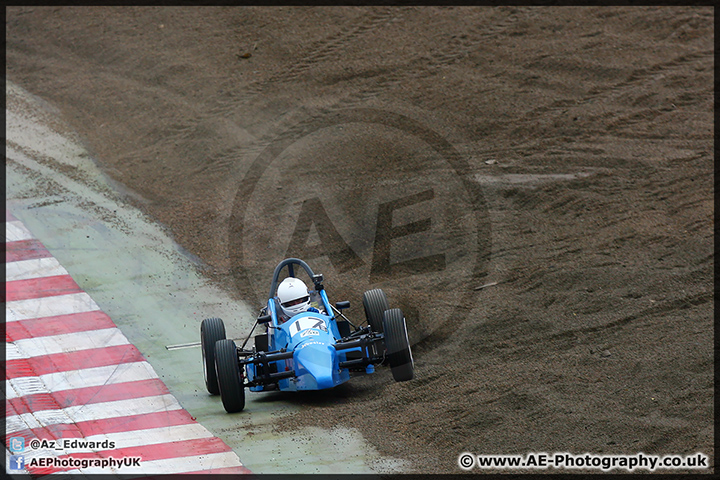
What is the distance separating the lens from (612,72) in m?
18.0

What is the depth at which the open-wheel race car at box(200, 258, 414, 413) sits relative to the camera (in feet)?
32.0

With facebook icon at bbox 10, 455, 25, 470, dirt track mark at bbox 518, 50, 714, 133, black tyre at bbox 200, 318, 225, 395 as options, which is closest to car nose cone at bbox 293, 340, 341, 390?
black tyre at bbox 200, 318, 225, 395

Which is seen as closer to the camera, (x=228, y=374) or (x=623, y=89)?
(x=228, y=374)

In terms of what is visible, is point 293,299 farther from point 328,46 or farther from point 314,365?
point 328,46

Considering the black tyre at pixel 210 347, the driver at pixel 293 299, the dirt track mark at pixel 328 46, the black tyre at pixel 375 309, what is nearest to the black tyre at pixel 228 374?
the black tyre at pixel 210 347

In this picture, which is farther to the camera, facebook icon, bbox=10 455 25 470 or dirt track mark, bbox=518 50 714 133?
dirt track mark, bbox=518 50 714 133

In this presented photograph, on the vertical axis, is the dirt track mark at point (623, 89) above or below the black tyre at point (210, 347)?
above

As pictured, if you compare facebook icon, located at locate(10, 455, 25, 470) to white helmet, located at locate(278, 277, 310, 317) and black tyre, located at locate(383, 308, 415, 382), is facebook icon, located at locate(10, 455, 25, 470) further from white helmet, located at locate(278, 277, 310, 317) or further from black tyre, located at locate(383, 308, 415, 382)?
black tyre, located at locate(383, 308, 415, 382)

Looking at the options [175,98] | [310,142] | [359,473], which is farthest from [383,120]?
[359,473]

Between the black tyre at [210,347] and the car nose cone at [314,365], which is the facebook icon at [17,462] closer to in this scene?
the black tyre at [210,347]

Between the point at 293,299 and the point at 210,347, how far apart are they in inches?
53.6

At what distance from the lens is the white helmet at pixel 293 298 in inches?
420

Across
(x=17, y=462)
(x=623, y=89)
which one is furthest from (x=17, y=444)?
(x=623, y=89)

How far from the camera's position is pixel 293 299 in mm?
10672
